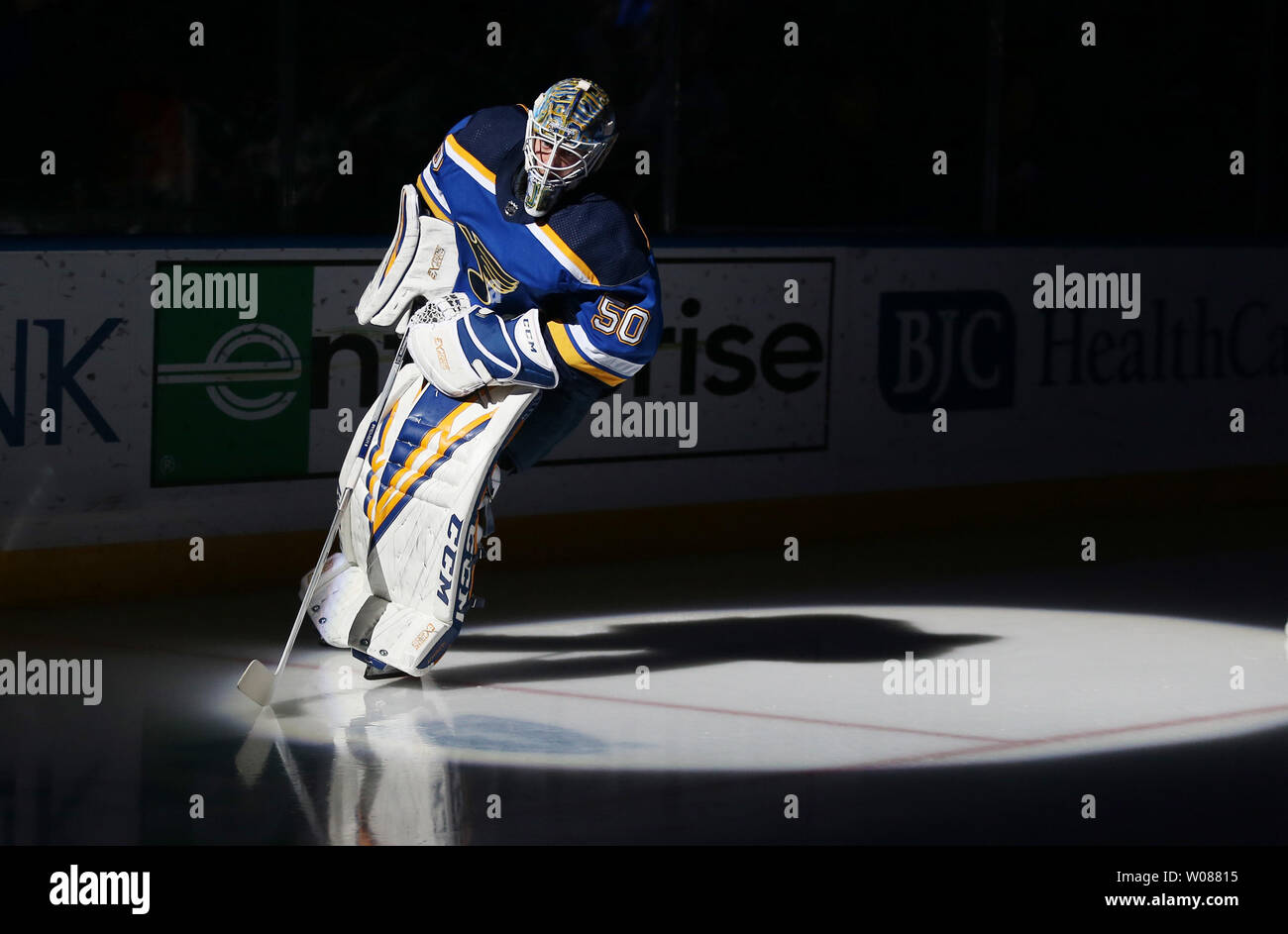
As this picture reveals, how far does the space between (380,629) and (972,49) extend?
4.85m

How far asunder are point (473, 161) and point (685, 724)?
5.21 feet

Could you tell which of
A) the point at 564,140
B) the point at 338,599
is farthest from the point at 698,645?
the point at 564,140

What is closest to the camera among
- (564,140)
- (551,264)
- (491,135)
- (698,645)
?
(564,140)

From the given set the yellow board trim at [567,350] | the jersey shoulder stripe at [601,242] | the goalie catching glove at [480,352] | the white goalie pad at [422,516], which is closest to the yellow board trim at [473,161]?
the jersey shoulder stripe at [601,242]

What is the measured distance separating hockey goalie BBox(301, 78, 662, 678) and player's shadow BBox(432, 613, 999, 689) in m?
0.37

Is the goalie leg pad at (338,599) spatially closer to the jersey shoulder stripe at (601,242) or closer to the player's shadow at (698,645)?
the player's shadow at (698,645)

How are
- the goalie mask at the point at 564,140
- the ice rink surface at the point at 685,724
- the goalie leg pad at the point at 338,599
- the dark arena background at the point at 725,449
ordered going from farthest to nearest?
the goalie leg pad at the point at 338,599, the goalie mask at the point at 564,140, the dark arena background at the point at 725,449, the ice rink surface at the point at 685,724

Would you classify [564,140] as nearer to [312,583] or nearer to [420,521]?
[420,521]

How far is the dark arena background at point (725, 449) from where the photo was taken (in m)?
5.04

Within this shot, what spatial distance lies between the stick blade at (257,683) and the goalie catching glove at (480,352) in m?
0.86

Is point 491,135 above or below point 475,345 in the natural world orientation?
above

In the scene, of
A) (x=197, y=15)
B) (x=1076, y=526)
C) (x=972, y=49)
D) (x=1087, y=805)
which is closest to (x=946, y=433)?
(x=1076, y=526)

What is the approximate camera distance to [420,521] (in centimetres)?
577

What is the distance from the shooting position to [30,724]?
5.43 metres
